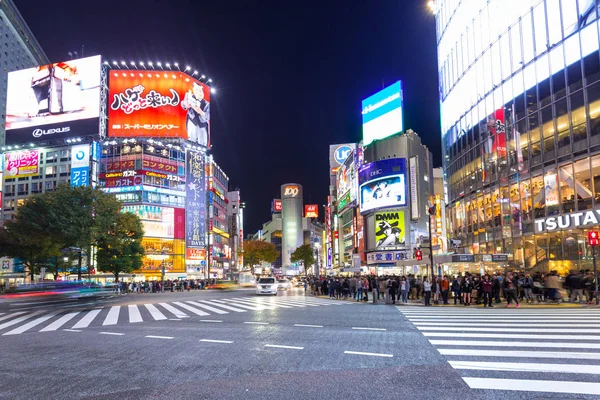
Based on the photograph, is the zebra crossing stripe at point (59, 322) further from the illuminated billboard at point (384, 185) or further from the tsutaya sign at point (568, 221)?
the illuminated billboard at point (384, 185)

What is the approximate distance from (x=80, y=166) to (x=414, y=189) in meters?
53.3

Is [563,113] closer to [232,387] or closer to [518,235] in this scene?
[518,235]

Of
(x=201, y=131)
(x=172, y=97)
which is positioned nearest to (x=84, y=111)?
(x=172, y=97)

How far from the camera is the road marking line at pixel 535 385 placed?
242 inches

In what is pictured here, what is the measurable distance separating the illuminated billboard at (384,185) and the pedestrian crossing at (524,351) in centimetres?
4586

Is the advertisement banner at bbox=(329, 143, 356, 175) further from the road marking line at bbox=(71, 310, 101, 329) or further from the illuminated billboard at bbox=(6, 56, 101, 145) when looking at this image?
the road marking line at bbox=(71, 310, 101, 329)

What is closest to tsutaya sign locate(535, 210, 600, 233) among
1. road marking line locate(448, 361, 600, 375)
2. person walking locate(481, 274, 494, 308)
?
person walking locate(481, 274, 494, 308)

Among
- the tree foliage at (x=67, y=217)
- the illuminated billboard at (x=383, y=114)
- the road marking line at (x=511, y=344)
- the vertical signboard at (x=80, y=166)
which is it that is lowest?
the road marking line at (x=511, y=344)

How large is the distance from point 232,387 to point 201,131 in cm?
8385

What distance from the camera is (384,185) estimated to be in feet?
203

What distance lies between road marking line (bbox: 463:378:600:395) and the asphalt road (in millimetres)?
14

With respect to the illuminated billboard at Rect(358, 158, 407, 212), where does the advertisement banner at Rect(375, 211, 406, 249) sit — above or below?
below

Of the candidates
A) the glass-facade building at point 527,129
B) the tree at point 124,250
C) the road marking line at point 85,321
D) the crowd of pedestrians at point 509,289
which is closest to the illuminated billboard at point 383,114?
the glass-facade building at point 527,129

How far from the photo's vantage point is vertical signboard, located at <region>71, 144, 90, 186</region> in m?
73.5
